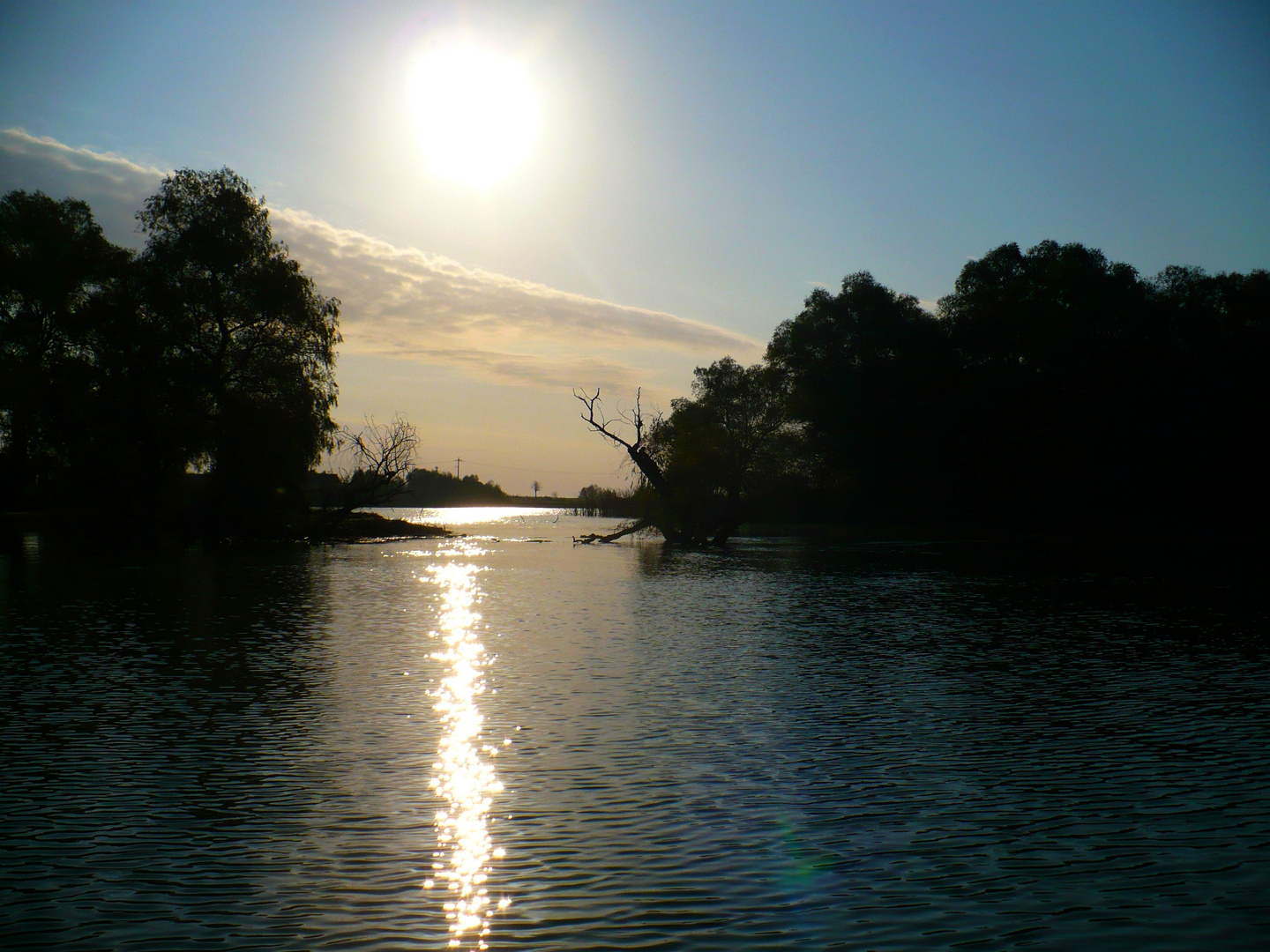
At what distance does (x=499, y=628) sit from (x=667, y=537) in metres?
43.3

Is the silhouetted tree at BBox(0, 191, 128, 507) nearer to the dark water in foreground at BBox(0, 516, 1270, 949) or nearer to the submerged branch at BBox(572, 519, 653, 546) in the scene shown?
the submerged branch at BBox(572, 519, 653, 546)

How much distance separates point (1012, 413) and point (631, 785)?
72350 mm

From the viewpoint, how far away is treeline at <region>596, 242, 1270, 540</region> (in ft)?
216

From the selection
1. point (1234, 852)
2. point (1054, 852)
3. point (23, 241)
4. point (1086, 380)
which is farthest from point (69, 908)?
point (1086, 380)

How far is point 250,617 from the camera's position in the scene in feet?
71.6

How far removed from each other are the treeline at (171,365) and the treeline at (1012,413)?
20100mm

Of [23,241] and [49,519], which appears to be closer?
[49,519]

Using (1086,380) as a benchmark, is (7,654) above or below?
below

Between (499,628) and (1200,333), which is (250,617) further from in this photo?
(1200,333)

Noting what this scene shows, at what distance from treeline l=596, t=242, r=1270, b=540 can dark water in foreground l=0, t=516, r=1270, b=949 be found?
140 ft

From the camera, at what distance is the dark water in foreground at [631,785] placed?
6.07m

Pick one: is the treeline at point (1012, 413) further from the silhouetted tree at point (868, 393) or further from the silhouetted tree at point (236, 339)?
the silhouetted tree at point (236, 339)

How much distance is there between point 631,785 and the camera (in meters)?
8.99

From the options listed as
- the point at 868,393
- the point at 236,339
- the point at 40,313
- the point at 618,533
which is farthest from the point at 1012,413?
the point at 40,313
